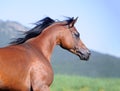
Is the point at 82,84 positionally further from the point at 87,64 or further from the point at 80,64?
the point at 87,64

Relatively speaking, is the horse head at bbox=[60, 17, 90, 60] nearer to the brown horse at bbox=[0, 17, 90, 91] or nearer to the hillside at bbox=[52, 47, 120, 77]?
the brown horse at bbox=[0, 17, 90, 91]

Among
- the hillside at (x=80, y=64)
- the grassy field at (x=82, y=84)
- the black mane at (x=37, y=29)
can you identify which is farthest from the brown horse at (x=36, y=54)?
the hillside at (x=80, y=64)

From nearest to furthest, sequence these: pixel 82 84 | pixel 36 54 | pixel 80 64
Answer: pixel 36 54 < pixel 82 84 < pixel 80 64

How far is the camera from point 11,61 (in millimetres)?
7441

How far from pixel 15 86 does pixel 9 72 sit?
255 millimetres

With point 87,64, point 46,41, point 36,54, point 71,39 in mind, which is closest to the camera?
point 36,54

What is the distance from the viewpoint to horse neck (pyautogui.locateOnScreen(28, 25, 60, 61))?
841cm

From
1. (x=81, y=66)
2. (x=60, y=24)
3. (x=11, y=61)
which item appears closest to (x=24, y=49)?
(x=11, y=61)

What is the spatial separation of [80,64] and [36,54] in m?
15.4

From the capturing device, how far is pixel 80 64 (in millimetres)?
23359

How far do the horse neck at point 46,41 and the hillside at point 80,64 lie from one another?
36.8ft

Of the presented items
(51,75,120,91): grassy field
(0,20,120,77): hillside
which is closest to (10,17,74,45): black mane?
(51,75,120,91): grassy field

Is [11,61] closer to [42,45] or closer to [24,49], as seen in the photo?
[24,49]

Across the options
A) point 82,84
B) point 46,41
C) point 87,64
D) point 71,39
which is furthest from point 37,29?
point 87,64
